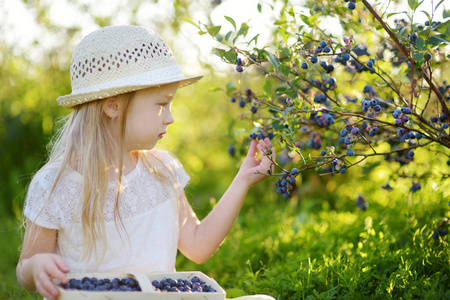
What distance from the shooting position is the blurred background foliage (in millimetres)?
2303

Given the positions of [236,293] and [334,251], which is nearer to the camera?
[236,293]

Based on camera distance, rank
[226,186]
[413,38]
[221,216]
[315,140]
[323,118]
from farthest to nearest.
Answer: [226,186] → [315,140] → [323,118] → [221,216] → [413,38]

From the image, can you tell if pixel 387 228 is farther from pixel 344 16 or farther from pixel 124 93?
pixel 124 93

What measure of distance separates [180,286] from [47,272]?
428 mm

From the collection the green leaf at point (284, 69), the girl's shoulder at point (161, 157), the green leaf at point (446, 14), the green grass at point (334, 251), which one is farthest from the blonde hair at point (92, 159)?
the green leaf at point (446, 14)

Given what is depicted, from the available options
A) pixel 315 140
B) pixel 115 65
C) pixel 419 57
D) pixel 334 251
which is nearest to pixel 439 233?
pixel 334 251

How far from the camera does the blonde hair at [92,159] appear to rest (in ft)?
6.06

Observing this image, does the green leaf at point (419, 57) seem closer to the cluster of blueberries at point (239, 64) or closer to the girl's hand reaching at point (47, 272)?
the cluster of blueberries at point (239, 64)

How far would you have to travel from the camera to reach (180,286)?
5.34 feet

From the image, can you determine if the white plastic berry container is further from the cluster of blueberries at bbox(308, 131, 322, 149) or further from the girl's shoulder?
the cluster of blueberries at bbox(308, 131, 322, 149)

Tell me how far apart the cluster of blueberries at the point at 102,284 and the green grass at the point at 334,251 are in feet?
2.47

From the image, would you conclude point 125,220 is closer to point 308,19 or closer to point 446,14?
point 308,19

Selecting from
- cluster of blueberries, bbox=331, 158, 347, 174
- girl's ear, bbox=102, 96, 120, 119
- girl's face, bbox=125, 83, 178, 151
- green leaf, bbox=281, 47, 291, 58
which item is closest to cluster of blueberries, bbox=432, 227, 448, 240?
cluster of blueberries, bbox=331, 158, 347, 174

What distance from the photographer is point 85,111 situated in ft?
6.33
